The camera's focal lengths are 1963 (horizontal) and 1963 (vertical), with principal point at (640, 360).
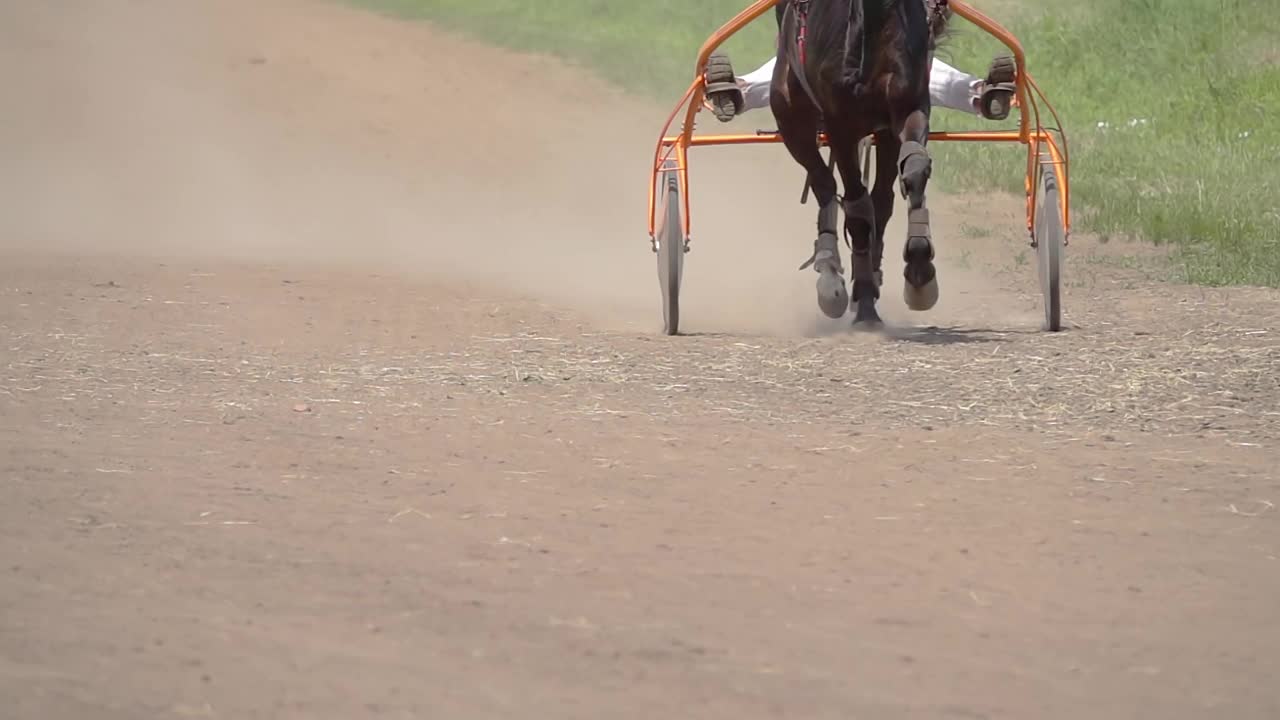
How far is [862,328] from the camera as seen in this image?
8.47 meters

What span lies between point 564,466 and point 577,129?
43.9ft

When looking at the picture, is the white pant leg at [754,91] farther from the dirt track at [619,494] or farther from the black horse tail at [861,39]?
the black horse tail at [861,39]

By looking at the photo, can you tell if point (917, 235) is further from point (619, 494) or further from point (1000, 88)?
point (619, 494)

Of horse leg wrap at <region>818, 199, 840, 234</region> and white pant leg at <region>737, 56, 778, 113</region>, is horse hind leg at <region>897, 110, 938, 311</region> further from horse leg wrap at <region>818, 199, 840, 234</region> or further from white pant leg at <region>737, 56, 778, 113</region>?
white pant leg at <region>737, 56, 778, 113</region>

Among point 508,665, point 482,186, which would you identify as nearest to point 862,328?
point 508,665

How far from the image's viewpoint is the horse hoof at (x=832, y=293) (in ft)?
26.2

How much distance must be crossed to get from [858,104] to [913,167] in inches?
16.9

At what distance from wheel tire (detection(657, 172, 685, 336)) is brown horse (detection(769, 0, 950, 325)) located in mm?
593

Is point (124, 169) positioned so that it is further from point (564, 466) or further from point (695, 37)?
point (564, 466)

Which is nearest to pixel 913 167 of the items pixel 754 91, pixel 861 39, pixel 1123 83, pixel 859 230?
pixel 861 39

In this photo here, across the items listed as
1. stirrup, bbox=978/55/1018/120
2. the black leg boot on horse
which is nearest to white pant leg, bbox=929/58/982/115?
stirrup, bbox=978/55/1018/120

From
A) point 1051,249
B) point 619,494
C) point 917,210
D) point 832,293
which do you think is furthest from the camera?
point 1051,249

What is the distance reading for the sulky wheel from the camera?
840 cm

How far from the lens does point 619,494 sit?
528 centimetres
